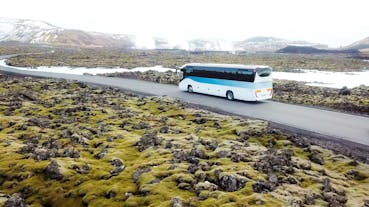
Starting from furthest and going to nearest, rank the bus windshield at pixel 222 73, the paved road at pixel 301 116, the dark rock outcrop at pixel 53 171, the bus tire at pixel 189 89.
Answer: the bus tire at pixel 189 89, the bus windshield at pixel 222 73, the paved road at pixel 301 116, the dark rock outcrop at pixel 53 171

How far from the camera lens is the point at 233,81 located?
1642 inches

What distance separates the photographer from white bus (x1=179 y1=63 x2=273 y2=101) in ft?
131

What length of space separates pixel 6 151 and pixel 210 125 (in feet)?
48.7

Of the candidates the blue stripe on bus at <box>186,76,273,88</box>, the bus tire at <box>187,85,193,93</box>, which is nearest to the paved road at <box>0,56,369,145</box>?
the blue stripe on bus at <box>186,76,273,88</box>

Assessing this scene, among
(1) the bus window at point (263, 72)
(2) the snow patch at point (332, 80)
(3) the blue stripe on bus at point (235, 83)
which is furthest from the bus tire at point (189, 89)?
(2) the snow patch at point (332, 80)

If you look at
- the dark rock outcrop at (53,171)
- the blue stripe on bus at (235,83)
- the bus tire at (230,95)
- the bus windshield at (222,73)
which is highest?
the bus windshield at (222,73)

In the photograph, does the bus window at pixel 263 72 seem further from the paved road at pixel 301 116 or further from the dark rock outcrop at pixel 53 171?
the dark rock outcrop at pixel 53 171

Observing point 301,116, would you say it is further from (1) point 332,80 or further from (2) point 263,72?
(1) point 332,80

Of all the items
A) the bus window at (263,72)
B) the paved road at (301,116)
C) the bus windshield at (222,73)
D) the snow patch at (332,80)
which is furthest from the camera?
the snow patch at (332,80)

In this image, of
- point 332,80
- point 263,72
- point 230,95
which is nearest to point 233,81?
point 230,95

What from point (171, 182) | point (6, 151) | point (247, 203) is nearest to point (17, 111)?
point (6, 151)

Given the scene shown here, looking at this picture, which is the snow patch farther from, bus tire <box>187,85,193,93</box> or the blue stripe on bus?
the blue stripe on bus

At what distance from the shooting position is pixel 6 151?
22.0 meters

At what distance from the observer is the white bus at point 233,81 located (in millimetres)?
39844
